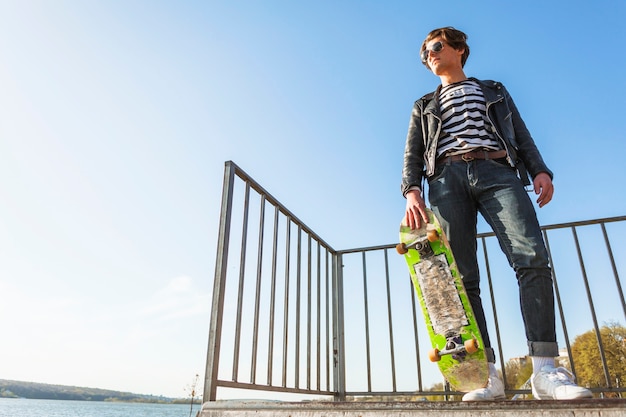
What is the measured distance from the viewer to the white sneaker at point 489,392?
4.36ft

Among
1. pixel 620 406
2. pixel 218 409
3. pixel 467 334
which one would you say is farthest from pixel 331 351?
pixel 620 406

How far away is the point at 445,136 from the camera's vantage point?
188 centimetres

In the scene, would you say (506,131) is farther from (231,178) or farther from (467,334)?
(231,178)

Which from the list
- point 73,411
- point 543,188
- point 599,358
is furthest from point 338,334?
point 73,411

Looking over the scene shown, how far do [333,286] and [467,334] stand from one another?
1.70 metres

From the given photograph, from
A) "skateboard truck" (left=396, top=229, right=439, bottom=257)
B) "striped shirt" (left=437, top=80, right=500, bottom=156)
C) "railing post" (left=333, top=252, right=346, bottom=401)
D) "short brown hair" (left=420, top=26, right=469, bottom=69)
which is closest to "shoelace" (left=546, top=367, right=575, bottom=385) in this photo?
"skateboard truck" (left=396, top=229, right=439, bottom=257)

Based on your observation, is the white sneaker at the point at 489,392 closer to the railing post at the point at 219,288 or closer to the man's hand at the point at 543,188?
the man's hand at the point at 543,188

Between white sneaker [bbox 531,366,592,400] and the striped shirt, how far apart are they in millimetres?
911

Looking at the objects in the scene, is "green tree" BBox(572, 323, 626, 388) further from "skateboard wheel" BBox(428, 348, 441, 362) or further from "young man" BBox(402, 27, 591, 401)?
"skateboard wheel" BBox(428, 348, 441, 362)

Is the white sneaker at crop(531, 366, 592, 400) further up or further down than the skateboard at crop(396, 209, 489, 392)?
further down

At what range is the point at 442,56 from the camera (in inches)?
80.8

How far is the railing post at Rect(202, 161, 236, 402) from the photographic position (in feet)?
4.86

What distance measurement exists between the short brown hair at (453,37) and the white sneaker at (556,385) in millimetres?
1500

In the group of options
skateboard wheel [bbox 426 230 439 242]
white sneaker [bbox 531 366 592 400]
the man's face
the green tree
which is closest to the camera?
white sneaker [bbox 531 366 592 400]
